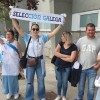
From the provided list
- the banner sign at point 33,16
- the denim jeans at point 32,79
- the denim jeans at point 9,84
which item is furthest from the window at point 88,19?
the denim jeans at point 9,84

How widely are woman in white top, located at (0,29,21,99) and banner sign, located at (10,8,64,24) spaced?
17.2 inches

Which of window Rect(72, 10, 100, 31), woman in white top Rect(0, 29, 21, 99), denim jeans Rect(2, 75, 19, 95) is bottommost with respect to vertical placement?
denim jeans Rect(2, 75, 19, 95)

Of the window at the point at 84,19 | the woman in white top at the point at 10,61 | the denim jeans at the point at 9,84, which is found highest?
the window at the point at 84,19

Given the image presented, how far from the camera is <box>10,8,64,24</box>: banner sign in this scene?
5.67 metres

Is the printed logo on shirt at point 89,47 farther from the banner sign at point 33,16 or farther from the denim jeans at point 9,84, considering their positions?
the denim jeans at point 9,84

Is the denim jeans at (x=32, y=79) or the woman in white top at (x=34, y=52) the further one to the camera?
the denim jeans at (x=32, y=79)

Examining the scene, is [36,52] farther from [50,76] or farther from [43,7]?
[43,7]

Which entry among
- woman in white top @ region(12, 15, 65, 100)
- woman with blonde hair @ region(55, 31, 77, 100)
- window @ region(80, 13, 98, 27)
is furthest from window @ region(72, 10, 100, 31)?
woman in white top @ region(12, 15, 65, 100)

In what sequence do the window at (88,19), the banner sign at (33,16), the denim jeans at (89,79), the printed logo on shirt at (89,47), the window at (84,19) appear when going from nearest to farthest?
1. the printed logo on shirt at (89,47)
2. the denim jeans at (89,79)
3. the banner sign at (33,16)
4. the window at (84,19)
5. the window at (88,19)

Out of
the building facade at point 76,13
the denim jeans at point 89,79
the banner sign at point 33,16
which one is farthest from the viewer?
the building facade at point 76,13

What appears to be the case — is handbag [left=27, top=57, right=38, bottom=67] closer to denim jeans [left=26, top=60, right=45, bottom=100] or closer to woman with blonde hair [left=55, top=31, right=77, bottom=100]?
denim jeans [left=26, top=60, right=45, bottom=100]

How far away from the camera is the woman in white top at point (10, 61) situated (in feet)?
19.4

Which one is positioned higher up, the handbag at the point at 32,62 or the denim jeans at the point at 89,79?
the handbag at the point at 32,62

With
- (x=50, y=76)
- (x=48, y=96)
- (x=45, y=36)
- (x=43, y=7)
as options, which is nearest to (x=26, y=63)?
(x=45, y=36)
